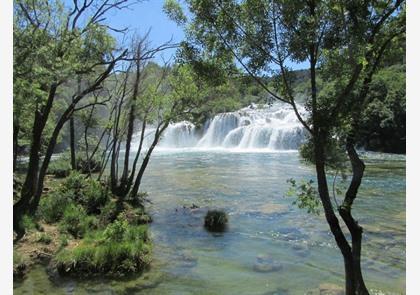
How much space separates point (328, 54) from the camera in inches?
294

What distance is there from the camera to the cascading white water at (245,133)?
2112 inches

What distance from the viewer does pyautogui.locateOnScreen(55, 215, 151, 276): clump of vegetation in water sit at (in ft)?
34.1

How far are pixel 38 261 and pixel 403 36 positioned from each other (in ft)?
31.8

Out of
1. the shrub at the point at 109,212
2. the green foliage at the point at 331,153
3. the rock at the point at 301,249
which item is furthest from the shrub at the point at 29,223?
the green foliage at the point at 331,153

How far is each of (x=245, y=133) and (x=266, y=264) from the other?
4598cm

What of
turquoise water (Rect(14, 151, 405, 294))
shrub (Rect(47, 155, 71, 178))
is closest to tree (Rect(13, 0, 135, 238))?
turquoise water (Rect(14, 151, 405, 294))

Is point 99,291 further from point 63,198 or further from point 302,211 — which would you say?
point 302,211

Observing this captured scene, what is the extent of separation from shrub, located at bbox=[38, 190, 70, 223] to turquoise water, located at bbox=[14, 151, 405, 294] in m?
3.29

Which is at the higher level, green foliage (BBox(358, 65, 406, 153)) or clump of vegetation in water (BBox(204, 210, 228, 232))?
green foliage (BBox(358, 65, 406, 153))

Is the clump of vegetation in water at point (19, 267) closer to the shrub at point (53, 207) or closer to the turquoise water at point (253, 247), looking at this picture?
the turquoise water at point (253, 247)

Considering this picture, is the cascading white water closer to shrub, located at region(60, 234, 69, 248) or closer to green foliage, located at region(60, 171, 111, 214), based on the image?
green foliage, located at region(60, 171, 111, 214)

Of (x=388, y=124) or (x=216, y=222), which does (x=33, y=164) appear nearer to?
(x=216, y=222)

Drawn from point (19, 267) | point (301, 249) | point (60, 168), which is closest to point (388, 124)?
point (60, 168)

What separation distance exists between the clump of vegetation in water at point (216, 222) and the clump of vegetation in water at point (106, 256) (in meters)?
4.46
